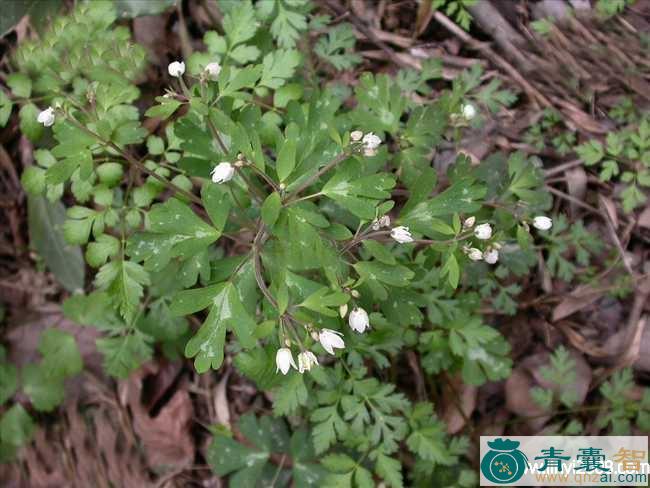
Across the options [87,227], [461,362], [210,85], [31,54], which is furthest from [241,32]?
[461,362]

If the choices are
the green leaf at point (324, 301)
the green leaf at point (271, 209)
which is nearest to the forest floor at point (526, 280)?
the green leaf at point (324, 301)

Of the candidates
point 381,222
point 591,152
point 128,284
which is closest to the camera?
point 381,222

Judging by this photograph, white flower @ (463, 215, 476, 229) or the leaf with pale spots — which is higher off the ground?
white flower @ (463, 215, 476, 229)

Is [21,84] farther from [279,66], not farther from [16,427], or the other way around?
[16,427]

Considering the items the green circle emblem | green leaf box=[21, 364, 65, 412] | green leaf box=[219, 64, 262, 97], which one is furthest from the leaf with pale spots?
green leaf box=[21, 364, 65, 412]

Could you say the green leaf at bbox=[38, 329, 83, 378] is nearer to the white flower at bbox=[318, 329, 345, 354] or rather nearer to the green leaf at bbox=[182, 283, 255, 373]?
the green leaf at bbox=[182, 283, 255, 373]

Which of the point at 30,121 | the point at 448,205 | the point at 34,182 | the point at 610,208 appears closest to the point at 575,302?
the point at 610,208

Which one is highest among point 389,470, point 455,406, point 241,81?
point 241,81
